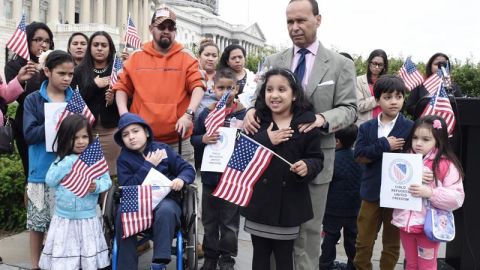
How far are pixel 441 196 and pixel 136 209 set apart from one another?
2276mm

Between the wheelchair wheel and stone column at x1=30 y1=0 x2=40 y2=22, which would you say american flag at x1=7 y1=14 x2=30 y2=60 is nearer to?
the wheelchair wheel

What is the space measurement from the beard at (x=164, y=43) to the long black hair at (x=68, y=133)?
0.96 m

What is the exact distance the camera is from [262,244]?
3512mm

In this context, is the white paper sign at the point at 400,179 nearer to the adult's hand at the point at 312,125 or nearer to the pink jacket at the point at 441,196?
the pink jacket at the point at 441,196

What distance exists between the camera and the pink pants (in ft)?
12.1

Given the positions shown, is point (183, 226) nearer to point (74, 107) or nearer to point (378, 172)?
point (74, 107)

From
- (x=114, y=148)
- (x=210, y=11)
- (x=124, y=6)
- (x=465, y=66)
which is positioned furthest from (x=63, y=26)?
(x=210, y=11)

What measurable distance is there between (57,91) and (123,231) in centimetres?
154

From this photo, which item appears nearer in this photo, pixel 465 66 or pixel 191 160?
pixel 191 160

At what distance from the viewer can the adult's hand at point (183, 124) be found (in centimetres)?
419

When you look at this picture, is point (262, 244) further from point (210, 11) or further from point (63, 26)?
point (210, 11)

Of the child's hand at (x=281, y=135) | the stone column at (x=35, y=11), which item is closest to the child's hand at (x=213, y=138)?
the child's hand at (x=281, y=135)

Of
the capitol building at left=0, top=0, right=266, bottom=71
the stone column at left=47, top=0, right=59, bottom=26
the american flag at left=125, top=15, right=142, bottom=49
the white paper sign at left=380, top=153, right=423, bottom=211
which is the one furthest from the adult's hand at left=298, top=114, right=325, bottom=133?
the stone column at left=47, top=0, right=59, bottom=26

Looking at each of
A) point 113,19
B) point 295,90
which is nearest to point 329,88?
point 295,90
